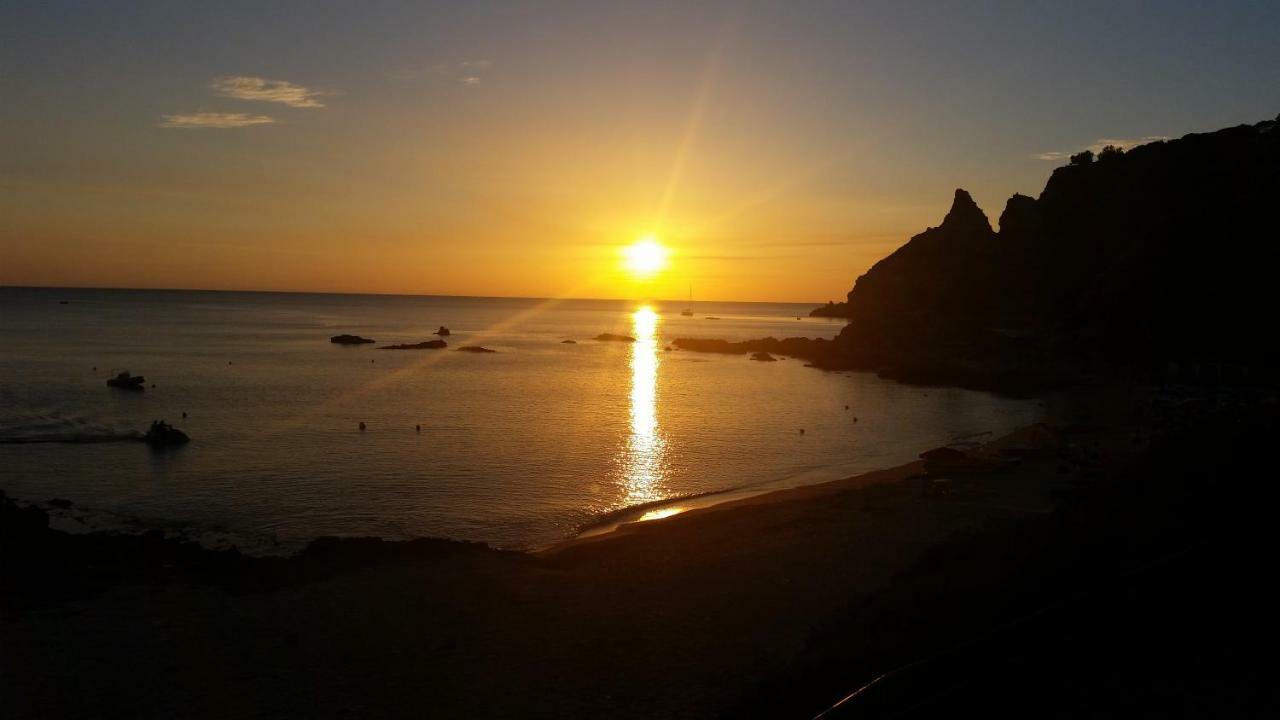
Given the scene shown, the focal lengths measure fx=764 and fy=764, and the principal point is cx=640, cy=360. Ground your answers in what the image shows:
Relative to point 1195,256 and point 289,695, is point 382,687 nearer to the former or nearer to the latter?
point 289,695

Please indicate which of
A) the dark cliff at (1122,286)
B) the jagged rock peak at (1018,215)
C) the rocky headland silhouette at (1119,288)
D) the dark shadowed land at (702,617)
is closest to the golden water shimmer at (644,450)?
the dark shadowed land at (702,617)

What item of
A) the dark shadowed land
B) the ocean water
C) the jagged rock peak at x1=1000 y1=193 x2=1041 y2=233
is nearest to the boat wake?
the ocean water

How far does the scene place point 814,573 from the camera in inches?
898

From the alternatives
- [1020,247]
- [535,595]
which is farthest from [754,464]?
[1020,247]

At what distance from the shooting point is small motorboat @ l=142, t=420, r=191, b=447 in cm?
4306

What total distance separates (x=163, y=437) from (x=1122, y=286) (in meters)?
87.4

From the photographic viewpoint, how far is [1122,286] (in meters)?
80.8

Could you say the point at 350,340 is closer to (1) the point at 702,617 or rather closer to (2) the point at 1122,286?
(2) the point at 1122,286

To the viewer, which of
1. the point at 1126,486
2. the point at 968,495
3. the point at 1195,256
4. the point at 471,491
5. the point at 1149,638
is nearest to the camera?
the point at 1149,638

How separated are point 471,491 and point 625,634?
18.2m

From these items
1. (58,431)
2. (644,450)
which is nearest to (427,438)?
(644,450)

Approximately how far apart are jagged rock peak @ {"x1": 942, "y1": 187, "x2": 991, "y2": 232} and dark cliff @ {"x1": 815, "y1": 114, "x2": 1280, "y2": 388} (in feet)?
25.9

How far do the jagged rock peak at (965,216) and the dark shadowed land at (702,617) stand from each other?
107838 millimetres

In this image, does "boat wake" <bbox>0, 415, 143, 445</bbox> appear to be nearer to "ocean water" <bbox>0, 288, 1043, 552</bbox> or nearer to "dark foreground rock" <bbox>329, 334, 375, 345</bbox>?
"ocean water" <bbox>0, 288, 1043, 552</bbox>
